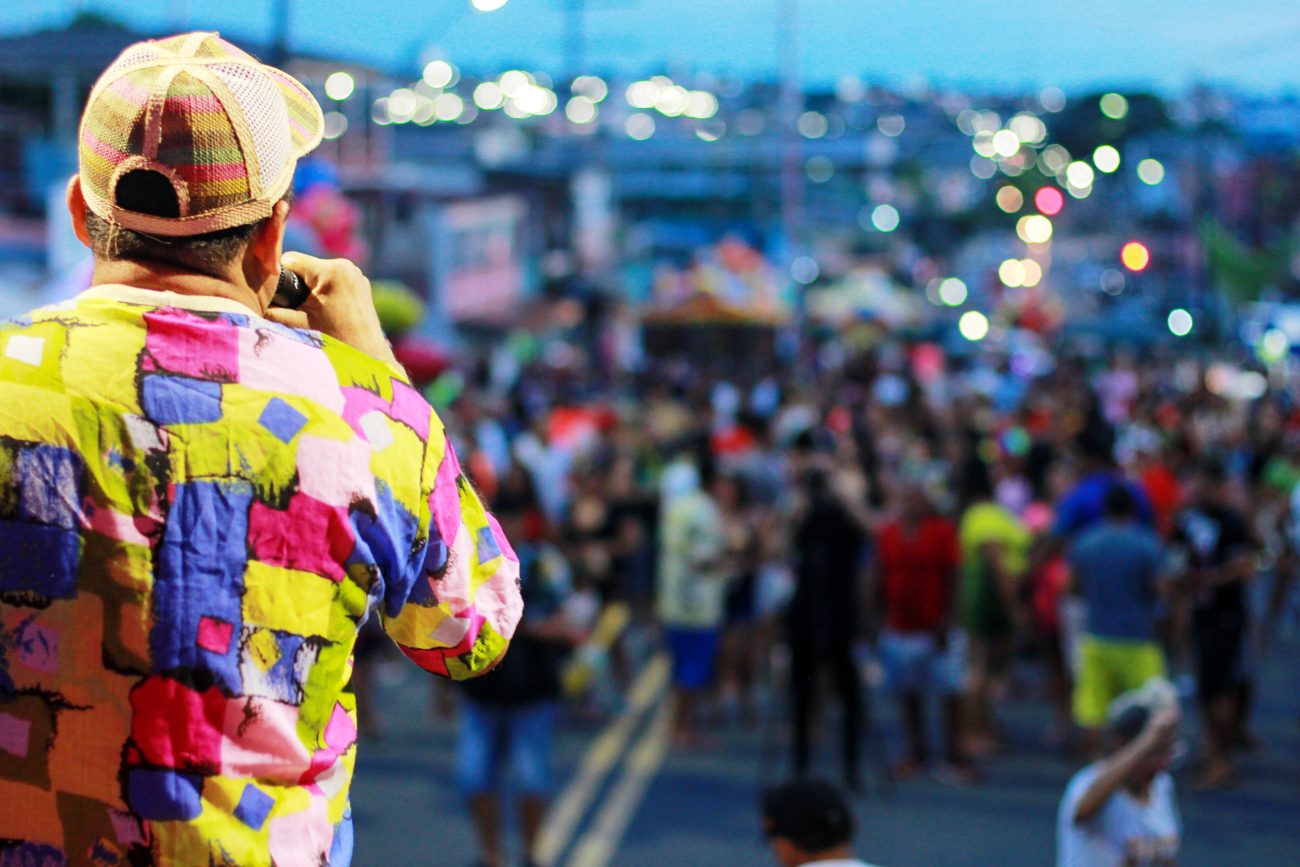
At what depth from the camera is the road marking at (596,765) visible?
313 inches

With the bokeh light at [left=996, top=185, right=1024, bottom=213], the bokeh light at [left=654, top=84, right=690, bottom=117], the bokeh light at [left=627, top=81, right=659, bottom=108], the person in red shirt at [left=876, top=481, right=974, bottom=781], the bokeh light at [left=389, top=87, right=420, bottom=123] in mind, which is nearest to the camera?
the person in red shirt at [left=876, top=481, right=974, bottom=781]

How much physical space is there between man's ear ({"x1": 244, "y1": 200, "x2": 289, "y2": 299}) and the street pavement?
6158mm

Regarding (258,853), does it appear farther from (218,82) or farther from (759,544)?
(759,544)

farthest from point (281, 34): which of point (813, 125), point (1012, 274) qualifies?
point (813, 125)

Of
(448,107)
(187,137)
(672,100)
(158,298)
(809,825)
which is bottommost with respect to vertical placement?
(809,825)

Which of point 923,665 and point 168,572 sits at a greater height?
point 168,572

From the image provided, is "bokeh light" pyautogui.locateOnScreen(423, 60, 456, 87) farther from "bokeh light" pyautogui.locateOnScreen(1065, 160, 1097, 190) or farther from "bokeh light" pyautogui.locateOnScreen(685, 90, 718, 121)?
"bokeh light" pyautogui.locateOnScreen(685, 90, 718, 121)

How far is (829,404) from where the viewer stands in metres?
19.8

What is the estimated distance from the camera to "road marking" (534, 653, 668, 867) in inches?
313

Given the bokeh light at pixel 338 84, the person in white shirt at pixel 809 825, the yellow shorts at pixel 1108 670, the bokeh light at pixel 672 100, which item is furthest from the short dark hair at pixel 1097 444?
the bokeh light at pixel 672 100

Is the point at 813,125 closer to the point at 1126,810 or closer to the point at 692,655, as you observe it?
the point at 692,655

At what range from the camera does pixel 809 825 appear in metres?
4.30

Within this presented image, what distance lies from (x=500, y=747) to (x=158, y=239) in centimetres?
589

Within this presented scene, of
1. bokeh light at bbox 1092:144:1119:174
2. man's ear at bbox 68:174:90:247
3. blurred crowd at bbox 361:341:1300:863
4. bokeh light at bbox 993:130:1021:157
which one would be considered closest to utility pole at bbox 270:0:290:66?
blurred crowd at bbox 361:341:1300:863
